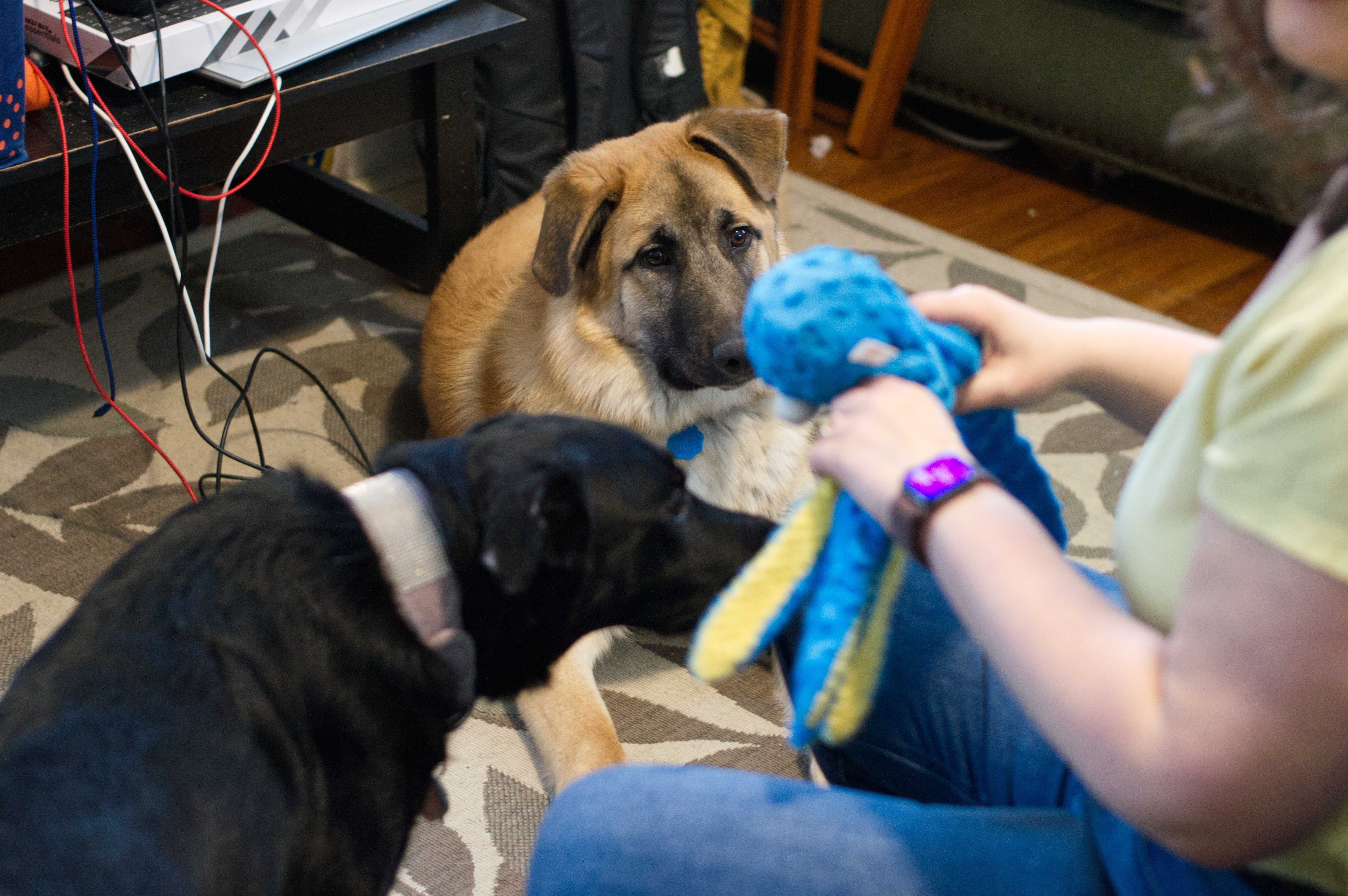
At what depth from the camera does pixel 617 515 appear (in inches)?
43.4

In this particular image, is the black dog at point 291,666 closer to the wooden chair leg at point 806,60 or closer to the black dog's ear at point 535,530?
the black dog's ear at point 535,530

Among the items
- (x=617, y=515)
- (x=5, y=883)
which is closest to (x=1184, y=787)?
(x=617, y=515)

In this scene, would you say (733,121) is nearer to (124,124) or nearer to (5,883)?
(124,124)

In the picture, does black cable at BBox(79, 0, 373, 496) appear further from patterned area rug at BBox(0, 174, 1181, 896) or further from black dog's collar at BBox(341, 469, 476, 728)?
black dog's collar at BBox(341, 469, 476, 728)

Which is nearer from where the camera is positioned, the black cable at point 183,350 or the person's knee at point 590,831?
the person's knee at point 590,831

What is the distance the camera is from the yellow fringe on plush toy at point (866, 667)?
0.85 meters

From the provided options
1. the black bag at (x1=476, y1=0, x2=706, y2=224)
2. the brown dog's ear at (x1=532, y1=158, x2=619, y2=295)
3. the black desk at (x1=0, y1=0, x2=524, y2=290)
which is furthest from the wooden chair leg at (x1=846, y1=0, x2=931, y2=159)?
the brown dog's ear at (x1=532, y1=158, x2=619, y2=295)

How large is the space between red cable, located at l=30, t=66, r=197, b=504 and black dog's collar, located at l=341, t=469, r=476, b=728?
73cm

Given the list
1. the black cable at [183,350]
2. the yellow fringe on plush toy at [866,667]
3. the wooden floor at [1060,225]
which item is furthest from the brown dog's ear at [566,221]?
the wooden floor at [1060,225]

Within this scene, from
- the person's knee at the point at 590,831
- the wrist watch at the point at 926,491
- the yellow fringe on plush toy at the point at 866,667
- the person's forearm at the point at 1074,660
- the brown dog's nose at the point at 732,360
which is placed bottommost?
the brown dog's nose at the point at 732,360

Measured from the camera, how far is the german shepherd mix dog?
1.83 m

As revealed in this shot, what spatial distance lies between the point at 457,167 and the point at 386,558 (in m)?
1.64

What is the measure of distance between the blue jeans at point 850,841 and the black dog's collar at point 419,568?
0.57 ft

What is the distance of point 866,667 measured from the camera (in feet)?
2.84
